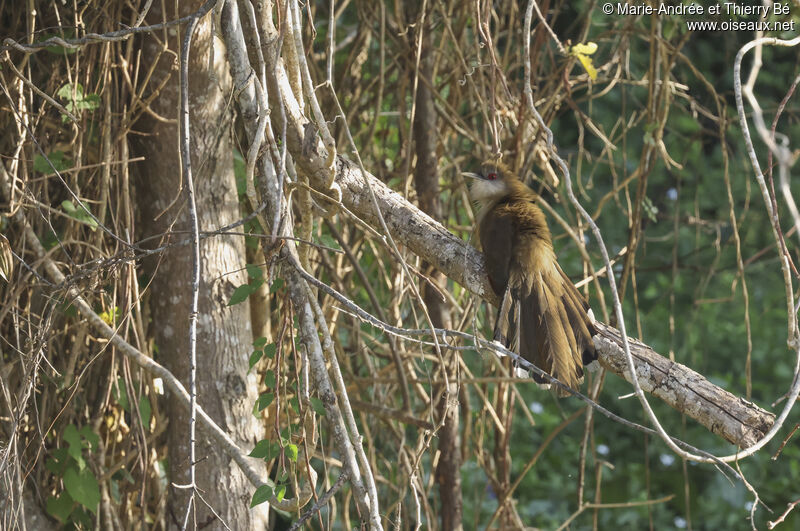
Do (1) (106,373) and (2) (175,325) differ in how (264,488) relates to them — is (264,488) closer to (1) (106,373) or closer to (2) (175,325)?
(2) (175,325)

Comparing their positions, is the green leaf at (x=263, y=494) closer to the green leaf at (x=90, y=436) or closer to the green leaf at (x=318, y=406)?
the green leaf at (x=318, y=406)

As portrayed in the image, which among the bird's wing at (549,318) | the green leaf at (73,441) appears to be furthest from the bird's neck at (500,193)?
the green leaf at (73,441)

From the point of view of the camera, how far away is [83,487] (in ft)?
8.23

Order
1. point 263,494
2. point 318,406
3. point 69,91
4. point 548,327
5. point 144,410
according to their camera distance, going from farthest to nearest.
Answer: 1. point 144,410
2. point 69,91
3. point 548,327
4. point 318,406
5. point 263,494

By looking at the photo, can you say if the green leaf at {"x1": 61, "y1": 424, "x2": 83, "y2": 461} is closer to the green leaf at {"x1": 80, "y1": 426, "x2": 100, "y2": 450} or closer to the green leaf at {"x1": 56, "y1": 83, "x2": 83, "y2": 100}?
the green leaf at {"x1": 80, "y1": 426, "x2": 100, "y2": 450}

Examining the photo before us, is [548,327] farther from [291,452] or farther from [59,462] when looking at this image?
[59,462]

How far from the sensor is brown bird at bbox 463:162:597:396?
210 centimetres

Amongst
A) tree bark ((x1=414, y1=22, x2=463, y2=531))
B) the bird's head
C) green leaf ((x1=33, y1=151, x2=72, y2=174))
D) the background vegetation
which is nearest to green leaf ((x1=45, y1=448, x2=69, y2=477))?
the background vegetation

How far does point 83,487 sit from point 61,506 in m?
0.13

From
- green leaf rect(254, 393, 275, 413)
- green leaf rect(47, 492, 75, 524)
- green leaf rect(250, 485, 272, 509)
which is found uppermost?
green leaf rect(254, 393, 275, 413)

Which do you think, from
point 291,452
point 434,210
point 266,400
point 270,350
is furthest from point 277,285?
point 434,210

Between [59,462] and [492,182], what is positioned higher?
[492,182]

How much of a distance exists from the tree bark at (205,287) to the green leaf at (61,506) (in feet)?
0.98

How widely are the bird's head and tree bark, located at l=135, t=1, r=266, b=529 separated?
78cm
